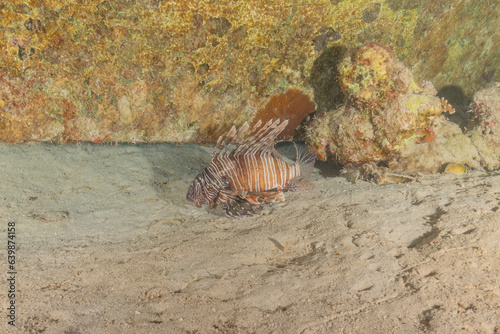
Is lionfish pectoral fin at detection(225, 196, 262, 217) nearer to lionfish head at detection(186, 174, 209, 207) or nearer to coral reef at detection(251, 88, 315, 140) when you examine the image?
lionfish head at detection(186, 174, 209, 207)

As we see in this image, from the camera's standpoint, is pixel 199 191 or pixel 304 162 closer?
pixel 199 191

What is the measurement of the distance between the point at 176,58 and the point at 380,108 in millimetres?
2677

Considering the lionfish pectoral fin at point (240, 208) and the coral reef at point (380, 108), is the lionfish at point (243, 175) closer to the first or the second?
the lionfish pectoral fin at point (240, 208)

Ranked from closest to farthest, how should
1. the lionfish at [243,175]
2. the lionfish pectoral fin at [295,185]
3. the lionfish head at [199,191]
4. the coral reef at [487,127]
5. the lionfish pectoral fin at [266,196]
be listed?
the lionfish pectoral fin at [266,196], the lionfish at [243,175], the lionfish head at [199,191], the lionfish pectoral fin at [295,185], the coral reef at [487,127]

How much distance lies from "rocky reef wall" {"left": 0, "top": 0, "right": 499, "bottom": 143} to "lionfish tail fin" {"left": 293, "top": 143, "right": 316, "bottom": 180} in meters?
1.07

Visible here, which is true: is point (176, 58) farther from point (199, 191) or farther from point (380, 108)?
point (380, 108)

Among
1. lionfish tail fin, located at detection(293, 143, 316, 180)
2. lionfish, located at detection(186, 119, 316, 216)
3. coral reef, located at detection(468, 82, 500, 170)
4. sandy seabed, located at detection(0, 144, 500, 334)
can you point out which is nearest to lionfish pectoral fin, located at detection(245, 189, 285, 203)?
lionfish, located at detection(186, 119, 316, 216)

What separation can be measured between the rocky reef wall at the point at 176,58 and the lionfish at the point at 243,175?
1.14 m

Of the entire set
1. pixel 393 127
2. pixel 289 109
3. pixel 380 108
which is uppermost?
pixel 380 108

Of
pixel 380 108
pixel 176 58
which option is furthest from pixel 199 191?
pixel 380 108

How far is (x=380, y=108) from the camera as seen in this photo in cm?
400

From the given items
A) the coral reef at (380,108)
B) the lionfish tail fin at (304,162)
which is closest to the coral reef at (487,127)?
the coral reef at (380,108)

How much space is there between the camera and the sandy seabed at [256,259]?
1847 millimetres

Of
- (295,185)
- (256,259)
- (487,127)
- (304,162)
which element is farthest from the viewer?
(487,127)
